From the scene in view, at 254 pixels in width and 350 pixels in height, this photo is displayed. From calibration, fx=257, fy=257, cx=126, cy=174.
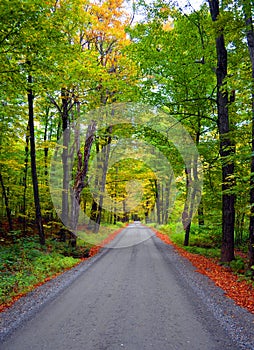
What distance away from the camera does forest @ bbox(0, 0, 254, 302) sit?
7.64 meters

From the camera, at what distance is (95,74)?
38.1ft

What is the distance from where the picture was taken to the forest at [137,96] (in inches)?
301

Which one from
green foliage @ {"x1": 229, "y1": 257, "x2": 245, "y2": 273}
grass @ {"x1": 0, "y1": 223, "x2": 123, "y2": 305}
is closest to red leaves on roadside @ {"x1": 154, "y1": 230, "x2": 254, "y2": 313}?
green foliage @ {"x1": 229, "y1": 257, "x2": 245, "y2": 273}

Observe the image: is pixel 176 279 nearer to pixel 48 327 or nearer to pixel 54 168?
pixel 48 327

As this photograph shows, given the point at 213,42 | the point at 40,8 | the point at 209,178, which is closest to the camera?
the point at 40,8

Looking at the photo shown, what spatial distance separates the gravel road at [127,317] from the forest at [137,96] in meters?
1.59

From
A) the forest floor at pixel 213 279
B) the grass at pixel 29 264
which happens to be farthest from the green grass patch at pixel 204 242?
the grass at pixel 29 264

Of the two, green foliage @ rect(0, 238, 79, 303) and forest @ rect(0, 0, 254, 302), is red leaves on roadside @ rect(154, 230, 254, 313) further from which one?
green foliage @ rect(0, 238, 79, 303)

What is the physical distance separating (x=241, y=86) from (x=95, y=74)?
6.66m

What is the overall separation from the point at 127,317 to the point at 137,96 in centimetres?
983

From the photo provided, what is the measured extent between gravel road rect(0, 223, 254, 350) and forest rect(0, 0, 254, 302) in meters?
1.59

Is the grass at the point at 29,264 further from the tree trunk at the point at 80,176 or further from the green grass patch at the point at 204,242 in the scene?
the green grass patch at the point at 204,242

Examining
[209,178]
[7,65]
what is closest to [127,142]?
[209,178]

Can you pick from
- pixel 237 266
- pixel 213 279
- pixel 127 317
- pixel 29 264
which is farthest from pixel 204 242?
pixel 127 317
